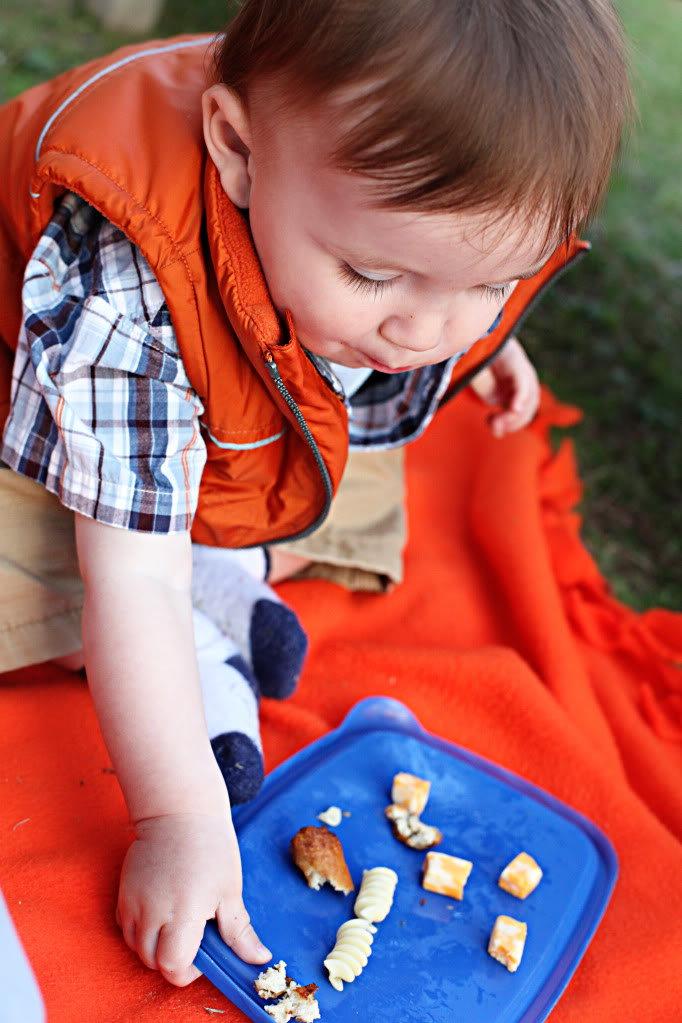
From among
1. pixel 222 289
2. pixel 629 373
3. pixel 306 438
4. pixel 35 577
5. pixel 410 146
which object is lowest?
pixel 35 577

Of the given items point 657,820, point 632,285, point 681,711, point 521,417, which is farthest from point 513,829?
point 632,285

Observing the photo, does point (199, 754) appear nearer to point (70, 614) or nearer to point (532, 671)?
point (70, 614)

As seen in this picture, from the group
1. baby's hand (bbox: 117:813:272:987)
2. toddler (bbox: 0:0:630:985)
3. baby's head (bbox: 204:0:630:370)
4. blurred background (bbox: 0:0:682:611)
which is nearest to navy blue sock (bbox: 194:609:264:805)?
toddler (bbox: 0:0:630:985)

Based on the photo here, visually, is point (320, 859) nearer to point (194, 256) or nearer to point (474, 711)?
point (474, 711)

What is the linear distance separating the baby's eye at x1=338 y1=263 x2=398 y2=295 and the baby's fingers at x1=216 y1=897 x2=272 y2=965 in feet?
1.64

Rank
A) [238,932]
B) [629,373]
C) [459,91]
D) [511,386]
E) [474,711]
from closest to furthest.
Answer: [459,91] < [238,932] < [474,711] < [511,386] < [629,373]

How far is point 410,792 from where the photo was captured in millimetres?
975

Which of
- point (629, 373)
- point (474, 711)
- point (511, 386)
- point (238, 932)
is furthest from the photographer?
point (629, 373)

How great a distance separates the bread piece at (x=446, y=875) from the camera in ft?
2.93

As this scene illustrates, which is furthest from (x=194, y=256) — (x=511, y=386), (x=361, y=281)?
(x=511, y=386)

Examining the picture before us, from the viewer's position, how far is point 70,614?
1032 mm

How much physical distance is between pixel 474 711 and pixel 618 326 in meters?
1.15

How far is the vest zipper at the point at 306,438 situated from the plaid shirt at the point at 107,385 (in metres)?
0.05

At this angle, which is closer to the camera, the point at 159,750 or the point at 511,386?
the point at 159,750
